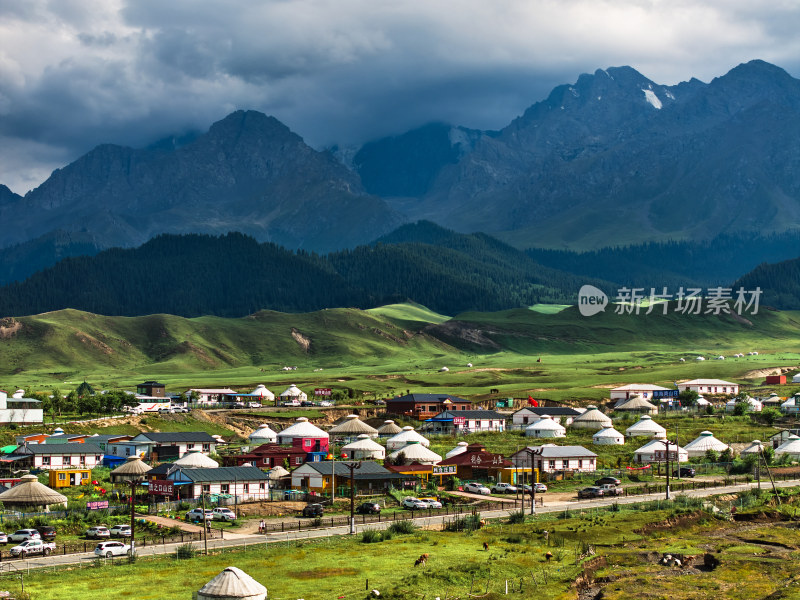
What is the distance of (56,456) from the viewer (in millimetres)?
111312

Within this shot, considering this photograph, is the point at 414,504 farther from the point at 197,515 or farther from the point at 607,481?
the point at 607,481

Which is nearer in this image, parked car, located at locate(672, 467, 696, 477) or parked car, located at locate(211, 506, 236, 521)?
parked car, located at locate(211, 506, 236, 521)

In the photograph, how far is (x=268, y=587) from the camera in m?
60.2

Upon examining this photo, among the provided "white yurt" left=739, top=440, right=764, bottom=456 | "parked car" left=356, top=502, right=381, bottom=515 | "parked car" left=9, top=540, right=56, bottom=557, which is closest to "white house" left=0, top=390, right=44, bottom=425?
"parked car" left=356, top=502, right=381, bottom=515

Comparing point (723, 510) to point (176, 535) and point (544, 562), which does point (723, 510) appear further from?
point (176, 535)

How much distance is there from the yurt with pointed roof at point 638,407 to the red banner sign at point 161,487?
91057 mm

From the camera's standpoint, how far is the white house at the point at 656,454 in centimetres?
12100

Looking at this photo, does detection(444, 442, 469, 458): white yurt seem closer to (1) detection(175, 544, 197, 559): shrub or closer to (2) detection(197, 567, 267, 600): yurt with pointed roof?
(1) detection(175, 544, 197, 559): shrub

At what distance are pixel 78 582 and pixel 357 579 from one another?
1594 centimetres

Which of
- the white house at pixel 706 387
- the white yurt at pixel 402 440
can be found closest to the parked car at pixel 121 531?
the white yurt at pixel 402 440

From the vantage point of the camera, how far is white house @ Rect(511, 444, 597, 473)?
375 ft

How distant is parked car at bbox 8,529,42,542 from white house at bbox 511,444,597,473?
5352cm

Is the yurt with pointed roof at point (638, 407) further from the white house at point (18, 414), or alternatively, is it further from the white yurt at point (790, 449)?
the white house at point (18, 414)

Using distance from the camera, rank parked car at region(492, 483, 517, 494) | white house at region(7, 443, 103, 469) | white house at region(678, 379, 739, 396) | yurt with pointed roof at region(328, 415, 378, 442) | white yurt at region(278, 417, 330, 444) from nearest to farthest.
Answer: parked car at region(492, 483, 517, 494)
white house at region(7, 443, 103, 469)
white yurt at region(278, 417, 330, 444)
yurt with pointed roof at region(328, 415, 378, 442)
white house at region(678, 379, 739, 396)
